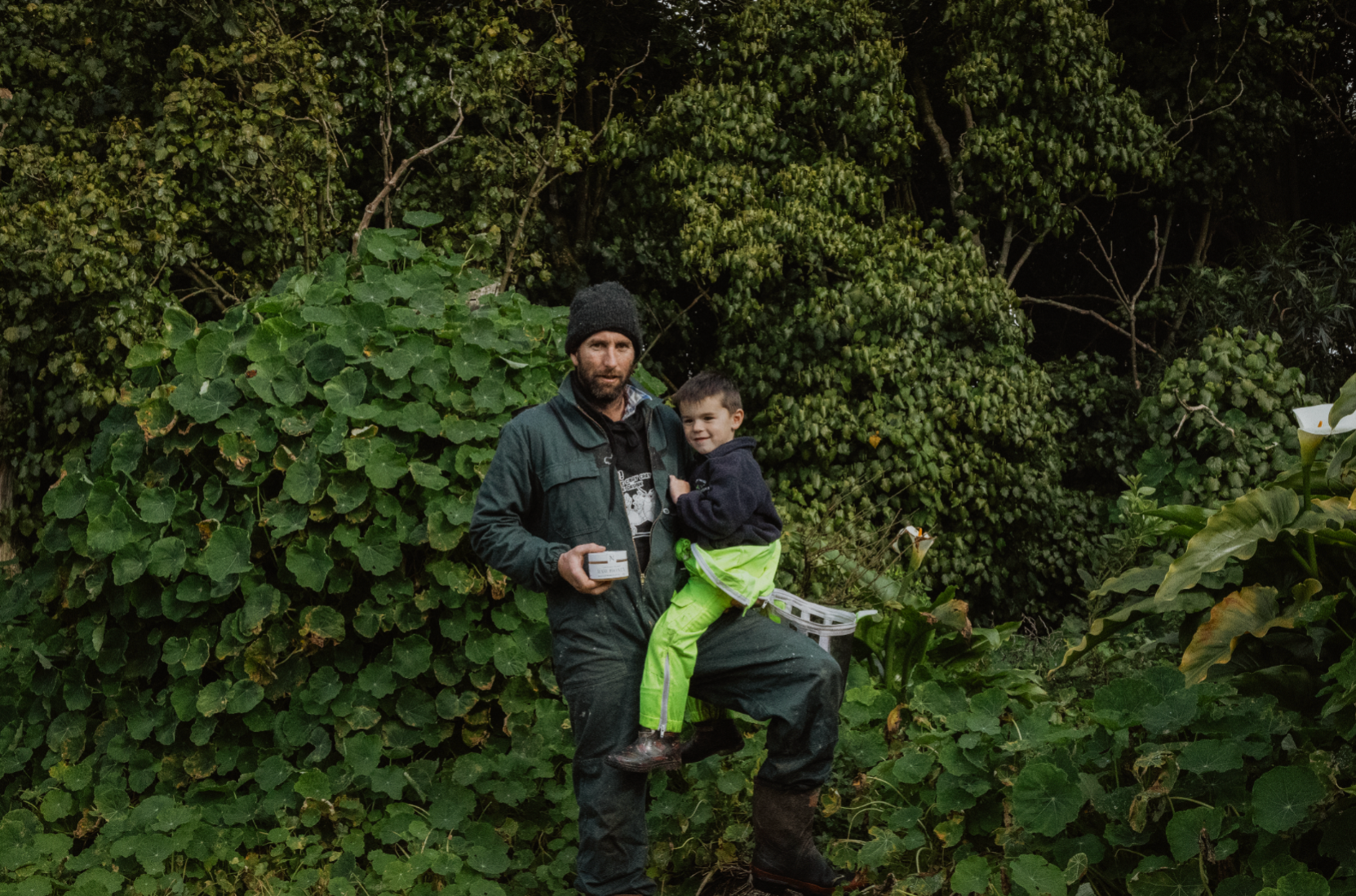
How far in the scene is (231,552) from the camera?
3703 millimetres

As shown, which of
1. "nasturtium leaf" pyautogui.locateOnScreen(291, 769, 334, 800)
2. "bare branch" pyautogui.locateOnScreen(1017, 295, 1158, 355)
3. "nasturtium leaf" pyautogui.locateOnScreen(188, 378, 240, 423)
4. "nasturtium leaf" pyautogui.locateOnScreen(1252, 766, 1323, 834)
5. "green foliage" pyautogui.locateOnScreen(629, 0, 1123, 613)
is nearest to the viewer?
"nasturtium leaf" pyautogui.locateOnScreen(1252, 766, 1323, 834)

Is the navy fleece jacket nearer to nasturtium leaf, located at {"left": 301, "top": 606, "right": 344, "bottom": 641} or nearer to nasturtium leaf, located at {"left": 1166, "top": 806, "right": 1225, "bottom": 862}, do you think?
nasturtium leaf, located at {"left": 1166, "top": 806, "right": 1225, "bottom": 862}

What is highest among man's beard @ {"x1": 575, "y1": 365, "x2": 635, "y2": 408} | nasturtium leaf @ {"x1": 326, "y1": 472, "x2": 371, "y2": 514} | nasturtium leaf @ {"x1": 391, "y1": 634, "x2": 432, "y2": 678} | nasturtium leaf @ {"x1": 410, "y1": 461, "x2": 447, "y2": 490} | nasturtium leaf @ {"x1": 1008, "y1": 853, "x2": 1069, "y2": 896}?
man's beard @ {"x1": 575, "y1": 365, "x2": 635, "y2": 408}

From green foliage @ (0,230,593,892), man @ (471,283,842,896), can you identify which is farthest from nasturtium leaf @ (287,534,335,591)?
man @ (471,283,842,896)

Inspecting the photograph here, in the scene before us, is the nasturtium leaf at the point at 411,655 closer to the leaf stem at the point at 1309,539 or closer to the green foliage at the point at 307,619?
the green foliage at the point at 307,619

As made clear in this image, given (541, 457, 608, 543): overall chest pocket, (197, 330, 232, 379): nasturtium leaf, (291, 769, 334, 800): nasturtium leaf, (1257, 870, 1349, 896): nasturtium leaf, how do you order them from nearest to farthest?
1. (1257, 870, 1349, 896): nasturtium leaf
2. (541, 457, 608, 543): overall chest pocket
3. (291, 769, 334, 800): nasturtium leaf
4. (197, 330, 232, 379): nasturtium leaf

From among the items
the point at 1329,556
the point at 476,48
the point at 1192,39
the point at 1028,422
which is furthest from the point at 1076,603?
the point at 476,48

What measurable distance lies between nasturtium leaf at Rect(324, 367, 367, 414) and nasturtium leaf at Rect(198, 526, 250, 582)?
1.75 ft

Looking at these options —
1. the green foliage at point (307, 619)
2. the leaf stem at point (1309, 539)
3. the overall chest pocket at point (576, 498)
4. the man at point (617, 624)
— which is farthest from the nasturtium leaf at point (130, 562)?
the leaf stem at point (1309, 539)

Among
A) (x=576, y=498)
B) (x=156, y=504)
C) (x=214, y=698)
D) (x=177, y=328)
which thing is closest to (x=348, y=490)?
(x=156, y=504)

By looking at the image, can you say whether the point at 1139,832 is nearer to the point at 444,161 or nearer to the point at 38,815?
the point at 38,815

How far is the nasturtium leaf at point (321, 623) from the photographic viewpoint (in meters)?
3.68

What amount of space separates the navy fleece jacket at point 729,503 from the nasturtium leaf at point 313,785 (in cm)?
173

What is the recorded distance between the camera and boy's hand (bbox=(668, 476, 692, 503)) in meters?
2.78
